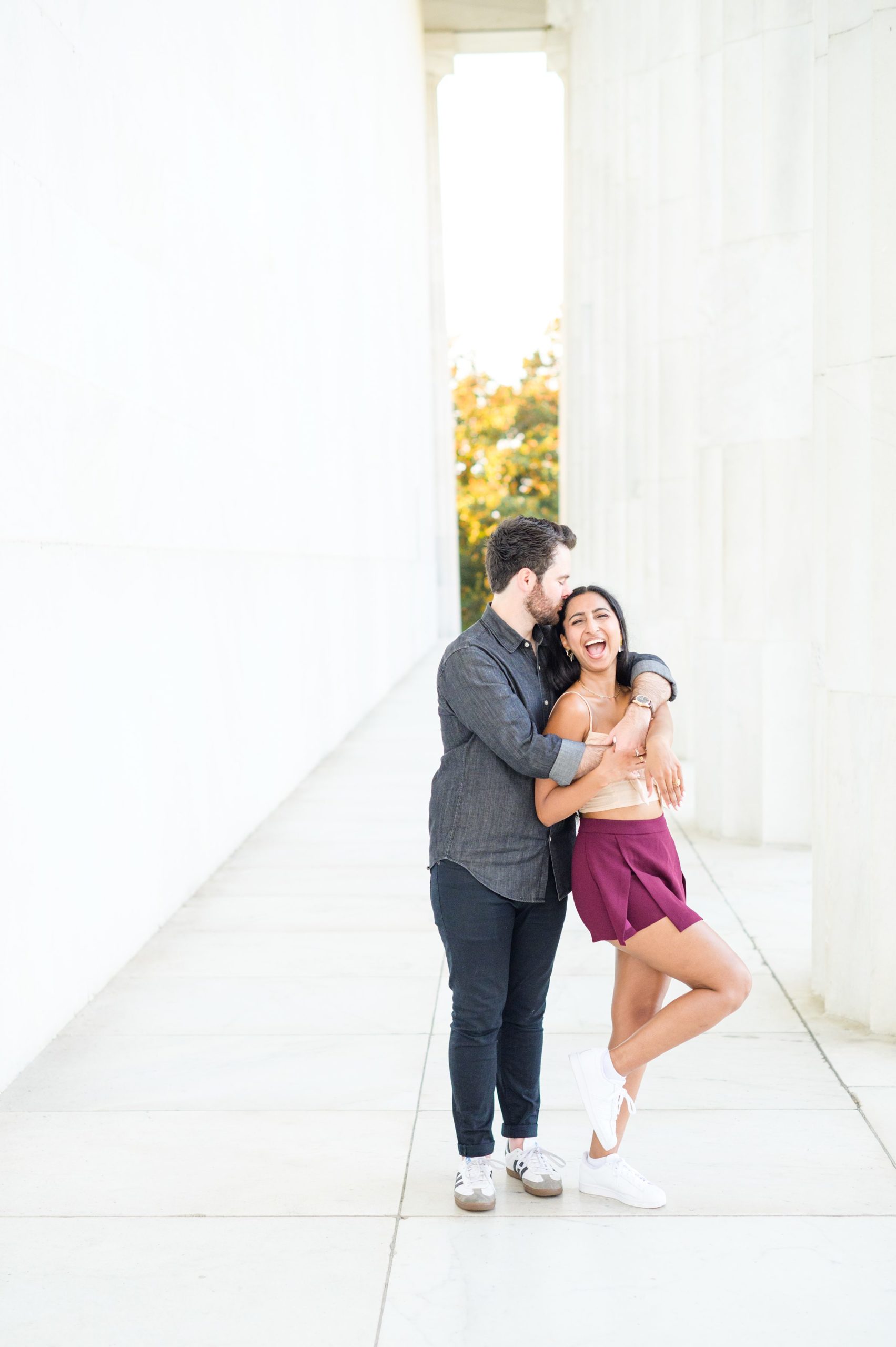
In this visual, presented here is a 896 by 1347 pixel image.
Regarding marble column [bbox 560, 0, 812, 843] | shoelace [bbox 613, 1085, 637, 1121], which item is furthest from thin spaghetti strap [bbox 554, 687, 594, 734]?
marble column [bbox 560, 0, 812, 843]

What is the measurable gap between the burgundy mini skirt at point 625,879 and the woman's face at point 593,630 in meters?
0.52

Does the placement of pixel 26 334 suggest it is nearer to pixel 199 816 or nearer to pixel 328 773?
pixel 199 816

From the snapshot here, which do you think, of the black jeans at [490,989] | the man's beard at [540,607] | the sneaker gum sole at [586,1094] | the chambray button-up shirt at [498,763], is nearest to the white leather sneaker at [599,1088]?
the sneaker gum sole at [586,1094]

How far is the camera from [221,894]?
9047 millimetres

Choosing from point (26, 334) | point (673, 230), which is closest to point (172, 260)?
point (26, 334)

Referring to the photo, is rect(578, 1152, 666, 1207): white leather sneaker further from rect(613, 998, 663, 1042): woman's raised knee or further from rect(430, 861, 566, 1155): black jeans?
rect(613, 998, 663, 1042): woman's raised knee

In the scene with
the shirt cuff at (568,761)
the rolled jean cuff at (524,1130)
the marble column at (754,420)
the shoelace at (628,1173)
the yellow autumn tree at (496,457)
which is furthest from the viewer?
the yellow autumn tree at (496,457)

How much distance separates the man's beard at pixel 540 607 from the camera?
4418 mm

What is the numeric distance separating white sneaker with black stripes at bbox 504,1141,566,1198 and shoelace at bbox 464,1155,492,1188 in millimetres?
136

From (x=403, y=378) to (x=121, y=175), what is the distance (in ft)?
76.9

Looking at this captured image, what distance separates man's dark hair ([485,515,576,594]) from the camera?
173 inches

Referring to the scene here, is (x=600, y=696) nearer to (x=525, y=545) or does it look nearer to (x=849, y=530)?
(x=525, y=545)

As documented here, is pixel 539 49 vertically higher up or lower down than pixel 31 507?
higher up

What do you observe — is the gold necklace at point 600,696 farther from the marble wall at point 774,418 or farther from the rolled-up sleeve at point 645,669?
the marble wall at point 774,418
